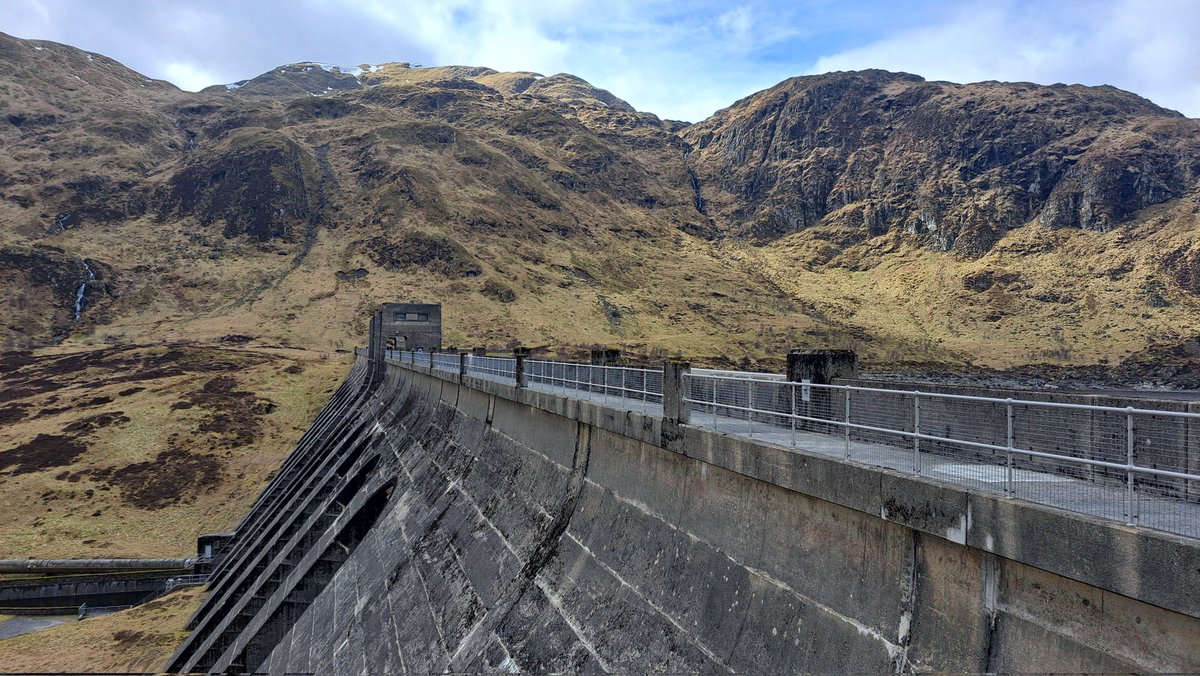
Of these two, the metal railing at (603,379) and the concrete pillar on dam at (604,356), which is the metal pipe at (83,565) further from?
the metal railing at (603,379)

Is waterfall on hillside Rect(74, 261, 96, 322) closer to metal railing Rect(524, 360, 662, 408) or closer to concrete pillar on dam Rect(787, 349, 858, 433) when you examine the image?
metal railing Rect(524, 360, 662, 408)

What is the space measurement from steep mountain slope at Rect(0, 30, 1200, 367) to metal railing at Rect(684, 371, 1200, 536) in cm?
8389

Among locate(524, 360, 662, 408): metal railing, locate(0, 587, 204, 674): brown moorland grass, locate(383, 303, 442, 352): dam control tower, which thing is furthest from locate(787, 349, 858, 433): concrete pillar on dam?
locate(383, 303, 442, 352): dam control tower

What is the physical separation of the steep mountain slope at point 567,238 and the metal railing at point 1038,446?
83.9m

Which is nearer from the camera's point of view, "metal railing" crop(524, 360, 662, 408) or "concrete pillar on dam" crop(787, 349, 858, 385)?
"concrete pillar on dam" crop(787, 349, 858, 385)

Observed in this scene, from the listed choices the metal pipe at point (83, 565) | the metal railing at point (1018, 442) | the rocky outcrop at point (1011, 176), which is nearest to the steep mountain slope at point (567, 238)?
the rocky outcrop at point (1011, 176)

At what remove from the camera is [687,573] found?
26.1 ft

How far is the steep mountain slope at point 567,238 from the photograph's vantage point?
10744cm

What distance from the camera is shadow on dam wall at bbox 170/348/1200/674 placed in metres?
4.31

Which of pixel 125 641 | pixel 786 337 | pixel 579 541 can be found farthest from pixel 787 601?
pixel 786 337

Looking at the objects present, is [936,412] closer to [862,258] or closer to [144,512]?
[144,512]

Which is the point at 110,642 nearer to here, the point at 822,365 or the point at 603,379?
the point at 603,379

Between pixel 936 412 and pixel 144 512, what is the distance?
155 ft

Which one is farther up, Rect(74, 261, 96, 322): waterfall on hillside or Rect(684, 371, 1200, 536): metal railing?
Rect(74, 261, 96, 322): waterfall on hillside
